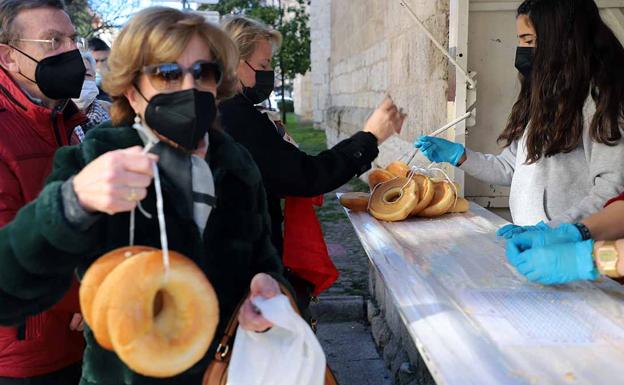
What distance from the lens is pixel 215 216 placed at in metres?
1.59

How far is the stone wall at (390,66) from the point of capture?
438 cm

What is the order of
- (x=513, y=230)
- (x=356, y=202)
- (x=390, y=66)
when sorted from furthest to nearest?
(x=390, y=66) → (x=356, y=202) → (x=513, y=230)

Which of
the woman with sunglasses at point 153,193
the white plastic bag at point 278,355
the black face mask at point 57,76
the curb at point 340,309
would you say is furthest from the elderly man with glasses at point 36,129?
the curb at point 340,309

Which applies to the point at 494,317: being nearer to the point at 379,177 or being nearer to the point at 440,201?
the point at 440,201

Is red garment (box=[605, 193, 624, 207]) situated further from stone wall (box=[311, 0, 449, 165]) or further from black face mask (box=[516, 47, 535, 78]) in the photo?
stone wall (box=[311, 0, 449, 165])

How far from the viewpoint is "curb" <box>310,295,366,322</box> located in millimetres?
4961

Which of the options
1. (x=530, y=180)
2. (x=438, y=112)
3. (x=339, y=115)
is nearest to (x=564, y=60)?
(x=530, y=180)

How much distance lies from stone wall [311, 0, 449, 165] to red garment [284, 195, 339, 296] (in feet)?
6.48

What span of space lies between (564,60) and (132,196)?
197 centimetres

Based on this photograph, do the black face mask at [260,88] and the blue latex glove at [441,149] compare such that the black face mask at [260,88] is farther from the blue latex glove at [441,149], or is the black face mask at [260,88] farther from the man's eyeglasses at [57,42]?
the blue latex glove at [441,149]

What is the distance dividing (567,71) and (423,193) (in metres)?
0.86

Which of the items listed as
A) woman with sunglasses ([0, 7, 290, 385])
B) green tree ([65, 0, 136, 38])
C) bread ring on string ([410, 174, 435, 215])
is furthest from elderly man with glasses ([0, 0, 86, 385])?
green tree ([65, 0, 136, 38])

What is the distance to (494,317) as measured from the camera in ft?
5.20

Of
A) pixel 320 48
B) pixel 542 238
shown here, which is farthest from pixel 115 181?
pixel 320 48
